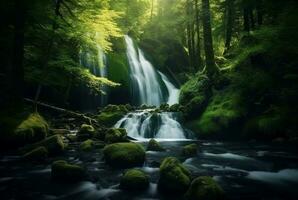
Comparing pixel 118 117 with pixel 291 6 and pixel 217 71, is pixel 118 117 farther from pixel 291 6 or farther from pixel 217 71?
pixel 291 6

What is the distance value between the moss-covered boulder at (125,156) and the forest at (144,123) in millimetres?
30

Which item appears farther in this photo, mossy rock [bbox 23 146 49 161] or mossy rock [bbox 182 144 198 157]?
mossy rock [bbox 182 144 198 157]

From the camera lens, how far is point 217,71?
57.7 ft

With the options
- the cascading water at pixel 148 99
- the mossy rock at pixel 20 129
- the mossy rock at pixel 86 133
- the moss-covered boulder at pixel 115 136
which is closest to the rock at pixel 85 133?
the mossy rock at pixel 86 133

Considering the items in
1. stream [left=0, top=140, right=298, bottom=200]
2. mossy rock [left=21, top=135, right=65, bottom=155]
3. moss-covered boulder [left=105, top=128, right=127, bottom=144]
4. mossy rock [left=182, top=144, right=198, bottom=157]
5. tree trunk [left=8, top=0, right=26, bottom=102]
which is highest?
tree trunk [left=8, top=0, right=26, bottom=102]

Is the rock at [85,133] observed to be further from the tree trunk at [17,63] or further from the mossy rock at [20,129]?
the tree trunk at [17,63]

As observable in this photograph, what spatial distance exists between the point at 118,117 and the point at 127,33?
1586 centimetres

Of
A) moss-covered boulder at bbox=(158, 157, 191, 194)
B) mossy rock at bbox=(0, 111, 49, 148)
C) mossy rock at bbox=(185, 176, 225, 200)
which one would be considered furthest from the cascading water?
mossy rock at bbox=(185, 176, 225, 200)

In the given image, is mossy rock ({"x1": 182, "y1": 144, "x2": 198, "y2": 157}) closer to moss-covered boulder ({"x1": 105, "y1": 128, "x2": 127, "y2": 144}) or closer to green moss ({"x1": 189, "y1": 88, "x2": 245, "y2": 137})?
moss-covered boulder ({"x1": 105, "y1": 128, "x2": 127, "y2": 144})

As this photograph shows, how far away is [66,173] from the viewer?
7.77 m

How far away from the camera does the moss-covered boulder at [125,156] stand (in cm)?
914

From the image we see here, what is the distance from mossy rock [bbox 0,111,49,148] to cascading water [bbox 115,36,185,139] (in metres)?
5.74

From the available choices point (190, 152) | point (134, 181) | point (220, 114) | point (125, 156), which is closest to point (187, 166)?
point (190, 152)

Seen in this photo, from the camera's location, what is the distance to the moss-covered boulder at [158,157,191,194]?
6.85 metres
